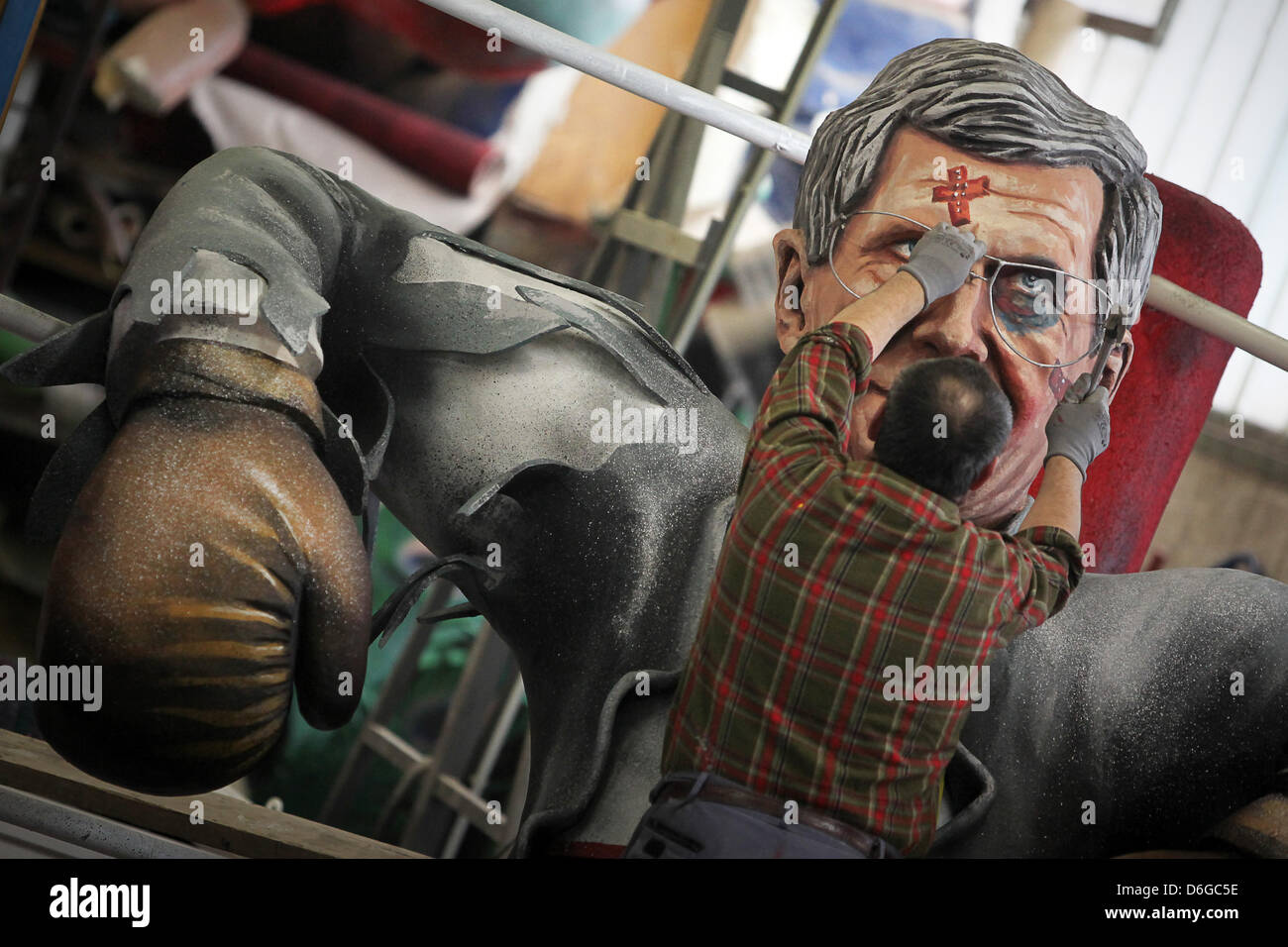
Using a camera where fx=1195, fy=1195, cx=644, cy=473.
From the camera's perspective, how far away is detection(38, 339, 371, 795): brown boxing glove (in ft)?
3.37

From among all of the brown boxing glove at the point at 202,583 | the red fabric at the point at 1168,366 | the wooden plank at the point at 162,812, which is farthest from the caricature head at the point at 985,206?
the wooden plank at the point at 162,812

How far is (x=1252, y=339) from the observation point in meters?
1.57

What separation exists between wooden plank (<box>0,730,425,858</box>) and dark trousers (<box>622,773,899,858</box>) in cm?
Result: 37

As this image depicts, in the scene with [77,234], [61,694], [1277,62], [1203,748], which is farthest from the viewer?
[77,234]

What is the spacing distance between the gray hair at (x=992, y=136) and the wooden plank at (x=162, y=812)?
2.94 feet

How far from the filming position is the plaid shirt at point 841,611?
1.09 m

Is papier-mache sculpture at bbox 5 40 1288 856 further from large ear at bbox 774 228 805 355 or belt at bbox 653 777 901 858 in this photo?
belt at bbox 653 777 901 858

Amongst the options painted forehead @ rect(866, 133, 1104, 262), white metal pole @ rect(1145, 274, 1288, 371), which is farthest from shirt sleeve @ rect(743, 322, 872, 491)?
white metal pole @ rect(1145, 274, 1288, 371)

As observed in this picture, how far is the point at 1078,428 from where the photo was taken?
4.35ft

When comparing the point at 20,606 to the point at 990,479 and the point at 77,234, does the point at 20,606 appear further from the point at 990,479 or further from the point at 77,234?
the point at 990,479

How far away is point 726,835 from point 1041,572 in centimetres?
39

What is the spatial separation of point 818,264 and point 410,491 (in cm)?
55

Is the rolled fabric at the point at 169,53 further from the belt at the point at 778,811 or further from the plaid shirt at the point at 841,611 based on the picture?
the belt at the point at 778,811
